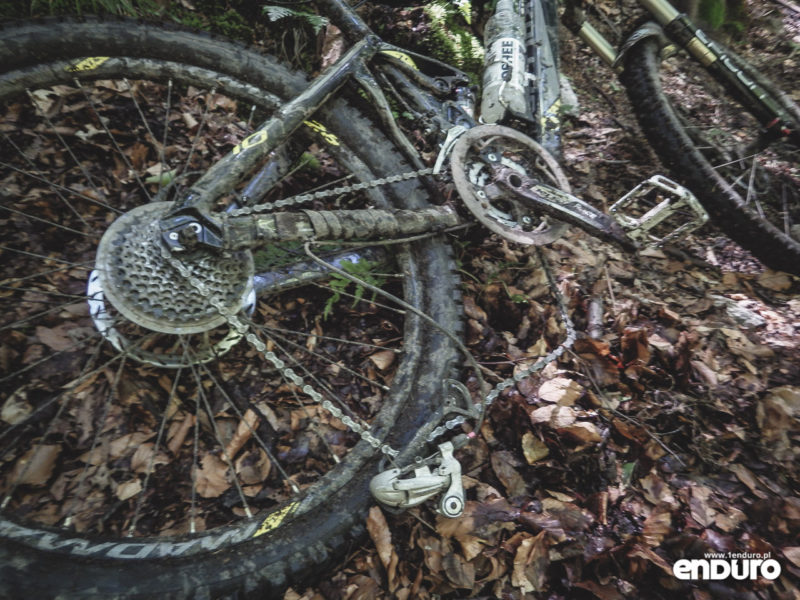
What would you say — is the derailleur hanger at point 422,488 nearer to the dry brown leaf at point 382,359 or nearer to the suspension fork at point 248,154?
the dry brown leaf at point 382,359

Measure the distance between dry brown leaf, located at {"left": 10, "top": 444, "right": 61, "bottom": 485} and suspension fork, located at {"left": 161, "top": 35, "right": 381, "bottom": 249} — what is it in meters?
1.13

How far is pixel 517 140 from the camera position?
2.26 m

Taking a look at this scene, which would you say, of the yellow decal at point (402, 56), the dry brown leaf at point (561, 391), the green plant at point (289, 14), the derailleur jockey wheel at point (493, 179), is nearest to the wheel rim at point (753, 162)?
the derailleur jockey wheel at point (493, 179)

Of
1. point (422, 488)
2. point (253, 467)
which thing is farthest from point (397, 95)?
point (253, 467)

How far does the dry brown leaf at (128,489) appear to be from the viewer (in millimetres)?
1894

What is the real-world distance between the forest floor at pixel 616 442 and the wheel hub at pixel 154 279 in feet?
3.81

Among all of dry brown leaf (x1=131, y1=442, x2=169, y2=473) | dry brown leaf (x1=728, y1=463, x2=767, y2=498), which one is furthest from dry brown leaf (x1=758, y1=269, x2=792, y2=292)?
dry brown leaf (x1=131, y1=442, x2=169, y2=473)

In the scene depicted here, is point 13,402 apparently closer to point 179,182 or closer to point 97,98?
point 179,182

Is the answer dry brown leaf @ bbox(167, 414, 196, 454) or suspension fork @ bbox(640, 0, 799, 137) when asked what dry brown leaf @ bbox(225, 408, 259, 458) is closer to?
dry brown leaf @ bbox(167, 414, 196, 454)

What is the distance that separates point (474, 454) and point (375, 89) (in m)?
1.93

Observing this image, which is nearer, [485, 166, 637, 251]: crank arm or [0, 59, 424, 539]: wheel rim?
[0, 59, 424, 539]: wheel rim

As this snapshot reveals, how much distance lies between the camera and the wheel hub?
1.74 metres

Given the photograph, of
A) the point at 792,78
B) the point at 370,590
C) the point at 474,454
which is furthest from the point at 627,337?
the point at 792,78

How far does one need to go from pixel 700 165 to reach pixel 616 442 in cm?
220
